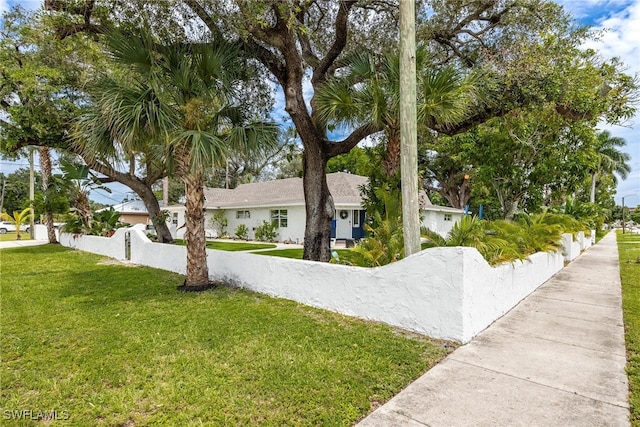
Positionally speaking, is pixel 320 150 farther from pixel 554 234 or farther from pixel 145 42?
pixel 554 234

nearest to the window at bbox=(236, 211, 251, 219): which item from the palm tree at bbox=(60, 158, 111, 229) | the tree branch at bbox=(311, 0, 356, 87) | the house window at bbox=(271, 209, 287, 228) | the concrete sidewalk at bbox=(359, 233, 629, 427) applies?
the house window at bbox=(271, 209, 287, 228)

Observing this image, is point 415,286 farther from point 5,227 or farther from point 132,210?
point 5,227

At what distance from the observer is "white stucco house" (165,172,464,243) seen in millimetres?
20422

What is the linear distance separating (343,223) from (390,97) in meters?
13.6

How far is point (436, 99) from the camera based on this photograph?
276 inches

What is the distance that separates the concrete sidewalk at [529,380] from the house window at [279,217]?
16620mm

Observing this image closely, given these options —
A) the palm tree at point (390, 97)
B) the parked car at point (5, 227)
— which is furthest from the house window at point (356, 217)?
the parked car at point (5, 227)

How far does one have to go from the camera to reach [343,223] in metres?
20.5

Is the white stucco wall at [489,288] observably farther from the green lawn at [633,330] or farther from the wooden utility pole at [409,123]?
the green lawn at [633,330]

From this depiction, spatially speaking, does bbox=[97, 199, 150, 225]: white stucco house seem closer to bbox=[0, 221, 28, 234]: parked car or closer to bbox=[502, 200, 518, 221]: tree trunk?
bbox=[0, 221, 28, 234]: parked car

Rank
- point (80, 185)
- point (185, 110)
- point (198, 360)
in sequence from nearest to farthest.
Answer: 1. point (198, 360)
2. point (185, 110)
3. point (80, 185)

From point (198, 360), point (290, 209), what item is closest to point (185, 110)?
point (198, 360)

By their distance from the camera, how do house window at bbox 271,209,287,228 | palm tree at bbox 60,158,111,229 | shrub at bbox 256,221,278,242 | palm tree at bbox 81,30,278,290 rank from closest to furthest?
palm tree at bbox 81,30,278,290 < palm tree at bbox 60,158,111,229 < house window at bbox 271,209,287,228 < shrub at bbox 256,221,278,242

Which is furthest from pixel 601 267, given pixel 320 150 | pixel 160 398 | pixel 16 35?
pixel 16 35
